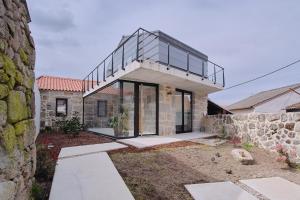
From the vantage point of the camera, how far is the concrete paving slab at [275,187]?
431 cm

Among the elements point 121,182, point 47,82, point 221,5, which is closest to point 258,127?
point 221,5

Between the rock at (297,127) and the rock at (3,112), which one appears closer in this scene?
the rock at (3,112)

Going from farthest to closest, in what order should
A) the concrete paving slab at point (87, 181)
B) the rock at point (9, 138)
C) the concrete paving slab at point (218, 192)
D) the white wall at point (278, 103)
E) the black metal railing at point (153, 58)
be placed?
1. the white wall at point (278, 103)
2. the black metal railing at point (153, 58)
3. the concrete paving slab at point (218, 192)
4. the concrete paving slab at point (87, 181)
5. the rock at point (9, 138)

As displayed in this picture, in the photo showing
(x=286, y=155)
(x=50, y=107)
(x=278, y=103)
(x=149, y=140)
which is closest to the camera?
(x=286, y=155)

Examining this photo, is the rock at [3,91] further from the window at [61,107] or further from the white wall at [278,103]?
the white wall at [278,103]

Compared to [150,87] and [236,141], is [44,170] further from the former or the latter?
[236,141]

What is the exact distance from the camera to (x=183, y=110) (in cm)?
1383

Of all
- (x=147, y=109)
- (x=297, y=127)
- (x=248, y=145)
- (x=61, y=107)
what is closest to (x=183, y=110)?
(x=147, y=109)

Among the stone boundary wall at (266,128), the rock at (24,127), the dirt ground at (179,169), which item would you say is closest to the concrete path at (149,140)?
the dirt ground at (179,169)

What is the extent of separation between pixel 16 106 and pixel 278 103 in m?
23.8

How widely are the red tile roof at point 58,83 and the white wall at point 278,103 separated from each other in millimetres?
16665

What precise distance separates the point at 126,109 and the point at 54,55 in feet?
32.6

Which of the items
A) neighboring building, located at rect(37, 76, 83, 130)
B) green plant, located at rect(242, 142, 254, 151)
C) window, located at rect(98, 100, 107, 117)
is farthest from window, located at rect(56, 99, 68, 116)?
green plant, located at rect(242, 142, 254, 151)

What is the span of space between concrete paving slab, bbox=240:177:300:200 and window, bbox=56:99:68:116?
13.6 metres
